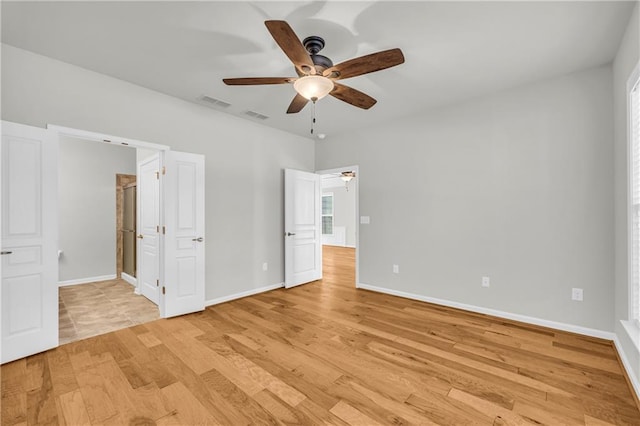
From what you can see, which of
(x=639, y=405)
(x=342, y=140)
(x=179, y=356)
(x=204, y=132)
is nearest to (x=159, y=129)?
(x=204, y=132)

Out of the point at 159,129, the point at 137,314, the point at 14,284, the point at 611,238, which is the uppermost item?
the point at 159,129

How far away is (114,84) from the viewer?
309cm

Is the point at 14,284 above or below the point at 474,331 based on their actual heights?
above

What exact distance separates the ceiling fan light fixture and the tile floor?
10.7 ft

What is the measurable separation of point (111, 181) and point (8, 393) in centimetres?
448

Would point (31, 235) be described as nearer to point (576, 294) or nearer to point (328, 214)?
point (576, 294)

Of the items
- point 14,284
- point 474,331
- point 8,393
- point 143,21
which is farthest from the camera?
point 474,331

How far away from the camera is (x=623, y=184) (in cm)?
245

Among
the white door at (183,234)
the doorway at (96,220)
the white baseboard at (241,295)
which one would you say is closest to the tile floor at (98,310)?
the doorway at (96,220)

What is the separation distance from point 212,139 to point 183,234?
141 centimetres

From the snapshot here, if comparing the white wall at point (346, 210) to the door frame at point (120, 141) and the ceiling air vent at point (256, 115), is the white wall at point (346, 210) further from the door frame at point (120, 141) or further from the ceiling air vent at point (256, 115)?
the door frame at point (120, 141)

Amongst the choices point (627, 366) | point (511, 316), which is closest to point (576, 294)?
point (511, 316)

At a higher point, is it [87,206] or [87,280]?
[87,206]

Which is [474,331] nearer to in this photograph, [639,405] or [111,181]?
[639,405]
